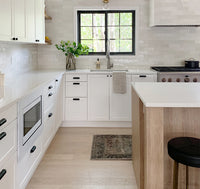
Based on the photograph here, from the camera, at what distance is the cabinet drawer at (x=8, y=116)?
1.72 metres

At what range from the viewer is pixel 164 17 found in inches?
173

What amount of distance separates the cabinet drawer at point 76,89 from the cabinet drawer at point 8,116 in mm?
2398

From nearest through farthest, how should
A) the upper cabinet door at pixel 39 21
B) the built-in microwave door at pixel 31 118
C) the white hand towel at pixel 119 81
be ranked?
1. the built-in microwave door at pixel 31 118
2. the upper cabinet door at pixel 39 21
3. the white hand towel at pixel 119 81

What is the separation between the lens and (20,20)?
119 inches

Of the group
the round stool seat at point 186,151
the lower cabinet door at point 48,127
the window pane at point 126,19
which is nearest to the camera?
the round stool seat at point 186,151

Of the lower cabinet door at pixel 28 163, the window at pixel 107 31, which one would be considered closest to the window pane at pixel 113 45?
the window at pixel 107 31

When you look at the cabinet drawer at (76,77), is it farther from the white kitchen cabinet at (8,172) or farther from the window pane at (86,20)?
the white kitchen cabinet at (8,172)

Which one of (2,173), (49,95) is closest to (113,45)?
(49,95)

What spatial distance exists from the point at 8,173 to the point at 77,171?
1087mm

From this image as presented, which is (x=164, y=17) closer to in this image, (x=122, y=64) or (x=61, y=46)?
(x=122, y=64)

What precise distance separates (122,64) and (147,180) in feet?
11.1

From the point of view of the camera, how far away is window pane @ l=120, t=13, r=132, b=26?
496cm

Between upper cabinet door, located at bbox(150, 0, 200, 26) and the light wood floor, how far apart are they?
2.44m

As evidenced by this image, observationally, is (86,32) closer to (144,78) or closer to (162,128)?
(144,78)
